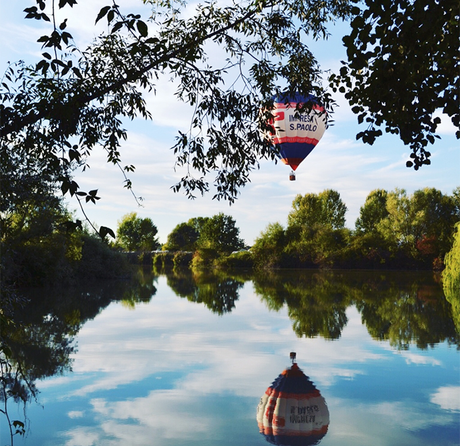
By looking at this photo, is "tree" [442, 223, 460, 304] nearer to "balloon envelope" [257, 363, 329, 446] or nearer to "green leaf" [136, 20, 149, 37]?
"balloon envelope" [257, 363, 329, 446]

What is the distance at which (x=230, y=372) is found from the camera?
22.5 ft

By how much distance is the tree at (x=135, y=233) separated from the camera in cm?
6512

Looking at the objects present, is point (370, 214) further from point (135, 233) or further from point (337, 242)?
point (135, 233)

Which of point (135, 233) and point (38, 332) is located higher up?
point (135, 233)

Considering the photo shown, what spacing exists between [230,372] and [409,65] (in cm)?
435

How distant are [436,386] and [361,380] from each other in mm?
809

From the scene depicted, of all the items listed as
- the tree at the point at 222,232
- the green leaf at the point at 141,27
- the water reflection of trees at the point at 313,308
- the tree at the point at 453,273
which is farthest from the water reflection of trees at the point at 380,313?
the tree at the point at 222,232

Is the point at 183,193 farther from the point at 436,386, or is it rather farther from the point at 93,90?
the point at 436,386

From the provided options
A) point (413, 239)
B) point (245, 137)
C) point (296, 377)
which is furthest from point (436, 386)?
point (413, 239)

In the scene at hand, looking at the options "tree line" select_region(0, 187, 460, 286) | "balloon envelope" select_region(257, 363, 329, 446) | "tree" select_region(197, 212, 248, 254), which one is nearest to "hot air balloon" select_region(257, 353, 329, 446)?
"balloon envelope" select_region(257, 363, 329, 446)

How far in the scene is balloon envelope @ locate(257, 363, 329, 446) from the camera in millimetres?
4668

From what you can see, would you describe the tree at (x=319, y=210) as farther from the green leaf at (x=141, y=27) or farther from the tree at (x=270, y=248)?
the green leaf at (x=141, y=27)

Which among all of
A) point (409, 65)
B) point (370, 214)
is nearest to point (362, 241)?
point (370, 214)

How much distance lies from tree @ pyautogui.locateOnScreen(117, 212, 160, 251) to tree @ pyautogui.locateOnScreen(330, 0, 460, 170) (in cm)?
6079
